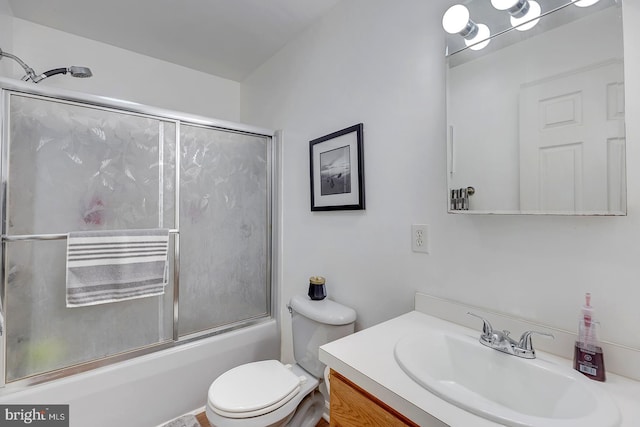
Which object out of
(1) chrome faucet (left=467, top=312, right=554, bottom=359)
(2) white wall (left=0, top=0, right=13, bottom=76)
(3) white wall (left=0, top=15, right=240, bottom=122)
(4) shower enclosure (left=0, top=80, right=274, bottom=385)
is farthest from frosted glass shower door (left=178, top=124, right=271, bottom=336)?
(1) chrome faucet (left=467, top=312, right=554, bottom=359)

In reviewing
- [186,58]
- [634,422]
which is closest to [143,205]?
[186,58]

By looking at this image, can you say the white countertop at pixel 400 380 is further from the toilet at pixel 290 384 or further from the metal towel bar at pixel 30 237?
the metal towel bar at pixel 30 237

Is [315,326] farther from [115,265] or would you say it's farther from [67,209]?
[67,209]

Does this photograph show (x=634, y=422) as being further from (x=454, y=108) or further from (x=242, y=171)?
(x=242, y=171)

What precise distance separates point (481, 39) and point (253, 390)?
5.38 feet

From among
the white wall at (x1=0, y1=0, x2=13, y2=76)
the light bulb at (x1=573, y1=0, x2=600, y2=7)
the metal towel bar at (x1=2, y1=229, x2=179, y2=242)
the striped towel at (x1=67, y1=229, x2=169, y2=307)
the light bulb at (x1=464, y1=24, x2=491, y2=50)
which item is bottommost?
the striped towel at (x1=67, y1=229, x2=169, y2=307)

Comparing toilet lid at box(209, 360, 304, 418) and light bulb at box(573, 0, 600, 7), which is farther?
toilet lid at box(209, 360, 304, 418)

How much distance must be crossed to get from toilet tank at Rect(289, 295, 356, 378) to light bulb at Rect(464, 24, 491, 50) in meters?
1.22

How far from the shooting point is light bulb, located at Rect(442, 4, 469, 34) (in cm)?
102

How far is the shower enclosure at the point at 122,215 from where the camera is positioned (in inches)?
52.2

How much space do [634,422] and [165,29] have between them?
2.59 meters

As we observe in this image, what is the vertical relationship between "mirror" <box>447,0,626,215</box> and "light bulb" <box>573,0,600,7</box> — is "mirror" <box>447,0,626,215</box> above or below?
below

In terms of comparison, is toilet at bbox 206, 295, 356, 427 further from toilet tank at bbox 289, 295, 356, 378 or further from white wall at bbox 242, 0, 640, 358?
white wall at bbox 242, 0, 640, 358

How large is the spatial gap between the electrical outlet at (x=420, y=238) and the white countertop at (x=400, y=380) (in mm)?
299
